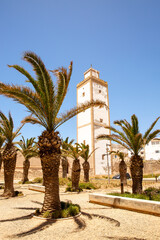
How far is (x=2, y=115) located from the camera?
12398 mm

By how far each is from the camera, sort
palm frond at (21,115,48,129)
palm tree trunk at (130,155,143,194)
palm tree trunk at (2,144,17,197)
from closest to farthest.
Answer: palm frond at (21,115,48,129), palm tree trunk at (130,155,143,194), palm tree trunk at (2,144,17,197)

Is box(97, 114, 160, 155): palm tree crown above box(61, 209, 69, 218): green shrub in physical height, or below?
above

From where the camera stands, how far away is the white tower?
121ft

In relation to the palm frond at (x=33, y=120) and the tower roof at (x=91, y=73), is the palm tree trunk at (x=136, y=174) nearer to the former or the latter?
the palm frond at (x=33, y=120)

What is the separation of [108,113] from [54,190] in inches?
1420

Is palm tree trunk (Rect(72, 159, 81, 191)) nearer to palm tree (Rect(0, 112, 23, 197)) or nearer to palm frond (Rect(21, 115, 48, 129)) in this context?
palm tree (Rect(0, 112, 23, 197))

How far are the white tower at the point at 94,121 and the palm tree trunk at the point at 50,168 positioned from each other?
28465 millimetres

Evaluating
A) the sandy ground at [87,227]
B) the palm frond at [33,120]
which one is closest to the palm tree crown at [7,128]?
the palm frond at [33,120]

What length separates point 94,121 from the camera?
38000mm

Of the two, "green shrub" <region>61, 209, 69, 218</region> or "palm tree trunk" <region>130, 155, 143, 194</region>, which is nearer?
"green shrub" <region>61, 209, 69, 218</region>

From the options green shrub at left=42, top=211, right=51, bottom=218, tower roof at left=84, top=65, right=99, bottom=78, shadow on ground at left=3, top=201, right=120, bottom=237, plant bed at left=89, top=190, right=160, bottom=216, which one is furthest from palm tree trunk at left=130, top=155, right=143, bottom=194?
tower roof at left=84, top=65, right=99, bottom=78

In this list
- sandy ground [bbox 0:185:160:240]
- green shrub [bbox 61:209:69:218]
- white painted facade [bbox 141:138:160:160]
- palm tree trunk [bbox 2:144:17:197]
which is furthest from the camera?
white painted facade [bbox 141:138:160:160]

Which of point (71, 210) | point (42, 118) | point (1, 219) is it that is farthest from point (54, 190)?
point (42, 118)

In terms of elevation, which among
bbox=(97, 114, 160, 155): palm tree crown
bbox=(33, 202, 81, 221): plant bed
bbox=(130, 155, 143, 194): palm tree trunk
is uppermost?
bbox=(97, 114, 160, 155): palm tree crown
